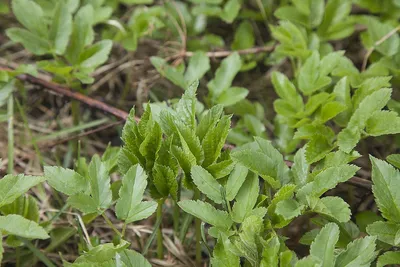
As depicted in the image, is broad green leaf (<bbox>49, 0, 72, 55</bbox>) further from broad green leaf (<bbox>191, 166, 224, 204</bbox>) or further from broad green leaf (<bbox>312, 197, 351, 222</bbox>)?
broad green leaf (<bbox>312, 197, 351, 222</bbox>)

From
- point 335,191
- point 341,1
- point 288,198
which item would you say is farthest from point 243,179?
point 341,1

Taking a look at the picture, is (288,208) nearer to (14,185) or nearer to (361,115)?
(361,115)

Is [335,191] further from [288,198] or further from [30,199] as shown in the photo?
[30,199]

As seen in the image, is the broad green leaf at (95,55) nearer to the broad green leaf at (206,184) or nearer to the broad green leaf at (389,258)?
the broad green leaf at (206,184)

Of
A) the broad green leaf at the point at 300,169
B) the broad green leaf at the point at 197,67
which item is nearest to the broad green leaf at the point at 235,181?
the broad green leaf at the point at 300,169

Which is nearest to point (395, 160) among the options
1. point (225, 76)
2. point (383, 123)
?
point (383, 123)

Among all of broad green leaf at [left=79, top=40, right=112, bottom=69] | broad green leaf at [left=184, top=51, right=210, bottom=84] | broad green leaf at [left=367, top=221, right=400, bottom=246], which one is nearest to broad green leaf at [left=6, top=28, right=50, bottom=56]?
broad green leaf at [left=79, top=40, right=112, bottom=69]
